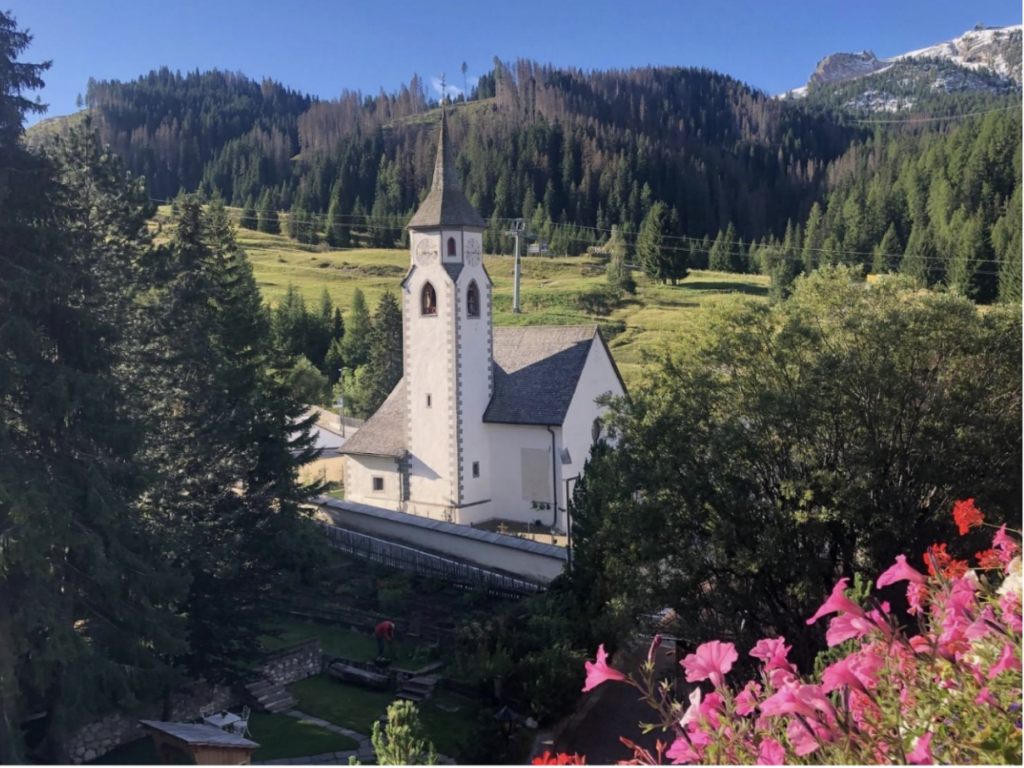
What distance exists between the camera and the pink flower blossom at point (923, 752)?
2.82 metres

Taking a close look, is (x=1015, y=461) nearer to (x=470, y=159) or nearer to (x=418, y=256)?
(x=418, y=256)

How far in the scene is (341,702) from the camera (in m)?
17.5

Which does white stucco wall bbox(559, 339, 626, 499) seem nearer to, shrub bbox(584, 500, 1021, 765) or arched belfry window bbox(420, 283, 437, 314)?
arched belfry window bbox(420, 283, 437, 314)

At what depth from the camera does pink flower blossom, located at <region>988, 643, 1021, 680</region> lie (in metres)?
2.91

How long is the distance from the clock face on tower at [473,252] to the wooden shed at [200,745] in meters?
20.9

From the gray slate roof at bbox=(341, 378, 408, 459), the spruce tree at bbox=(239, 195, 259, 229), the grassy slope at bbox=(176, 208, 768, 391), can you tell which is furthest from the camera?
the spruce tree at bbox=(239, 195, 259, 229)

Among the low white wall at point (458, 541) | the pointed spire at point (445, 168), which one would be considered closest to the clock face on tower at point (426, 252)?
the pointed spire at point (445, 168)

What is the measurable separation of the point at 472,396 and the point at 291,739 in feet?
54.9

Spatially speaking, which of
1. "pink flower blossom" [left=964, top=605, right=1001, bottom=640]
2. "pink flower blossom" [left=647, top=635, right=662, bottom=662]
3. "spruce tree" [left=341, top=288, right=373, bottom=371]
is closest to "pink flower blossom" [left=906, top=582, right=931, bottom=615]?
"pink flower blossom" [left=964, top=605, right=1001, bottom=640]

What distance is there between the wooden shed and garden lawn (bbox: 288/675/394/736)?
3900 mm

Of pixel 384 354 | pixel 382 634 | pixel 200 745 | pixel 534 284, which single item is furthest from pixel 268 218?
pixel 200 745

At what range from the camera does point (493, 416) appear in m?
31.1

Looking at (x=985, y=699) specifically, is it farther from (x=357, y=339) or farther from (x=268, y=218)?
(x=268, y=218)

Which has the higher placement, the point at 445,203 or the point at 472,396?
the point at 445,203
